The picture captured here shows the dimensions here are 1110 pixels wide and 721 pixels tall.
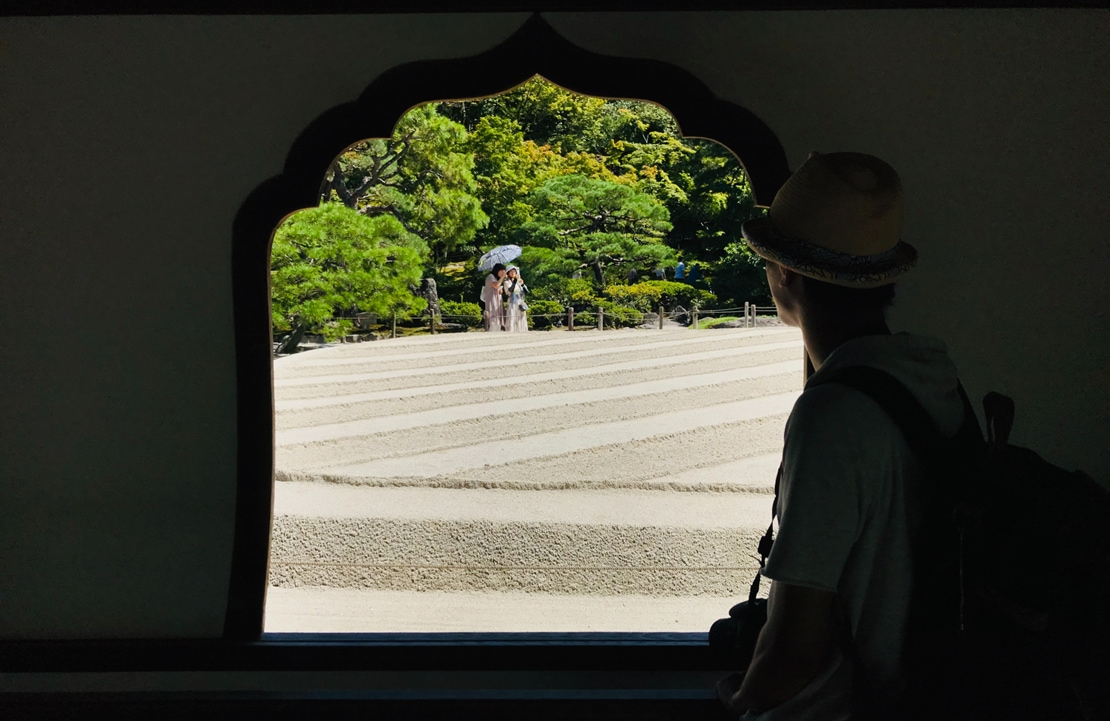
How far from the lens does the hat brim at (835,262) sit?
94 centimetres

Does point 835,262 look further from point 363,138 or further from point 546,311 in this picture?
point 546,311

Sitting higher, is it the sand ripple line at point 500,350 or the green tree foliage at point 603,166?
the green tree foliage at point 603,166

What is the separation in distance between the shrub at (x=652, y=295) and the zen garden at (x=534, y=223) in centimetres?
2

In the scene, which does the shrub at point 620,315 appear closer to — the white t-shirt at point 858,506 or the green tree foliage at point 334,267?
the green tree foliage at point 334,267

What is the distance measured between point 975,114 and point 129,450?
233cm

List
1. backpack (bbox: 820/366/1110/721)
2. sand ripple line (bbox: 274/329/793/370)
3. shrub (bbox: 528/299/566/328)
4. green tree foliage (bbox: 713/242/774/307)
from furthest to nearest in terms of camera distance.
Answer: green tree foliage (bbox: 713/242/774/307) → shrub (bbox: 528/299/566/328) → sand ripple line (bbox: 274/329/793/370) → backpack (bbox: 820/366/1110/721)

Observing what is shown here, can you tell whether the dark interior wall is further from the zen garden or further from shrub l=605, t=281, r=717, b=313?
shrub l=605, t=281, r=717, b=313

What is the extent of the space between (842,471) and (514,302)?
11.4 meters

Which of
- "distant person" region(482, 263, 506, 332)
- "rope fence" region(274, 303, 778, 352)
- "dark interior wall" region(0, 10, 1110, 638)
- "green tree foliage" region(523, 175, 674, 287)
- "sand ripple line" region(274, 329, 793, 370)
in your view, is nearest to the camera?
"dark interior wall" region(0, 10, 1110, 638)

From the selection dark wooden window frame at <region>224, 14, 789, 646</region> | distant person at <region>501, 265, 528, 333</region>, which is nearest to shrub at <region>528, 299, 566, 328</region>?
distant person at <region>501, 265, 528, 333</region>

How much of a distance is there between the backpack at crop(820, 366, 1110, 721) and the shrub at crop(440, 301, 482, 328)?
11852mm

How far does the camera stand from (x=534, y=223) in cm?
1305

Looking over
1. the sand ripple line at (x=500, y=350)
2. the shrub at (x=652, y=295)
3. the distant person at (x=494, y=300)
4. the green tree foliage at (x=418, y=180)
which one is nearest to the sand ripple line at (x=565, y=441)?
the sand ripple line at (x=500, y=350)

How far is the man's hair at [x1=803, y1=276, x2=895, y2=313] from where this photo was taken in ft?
3.09
